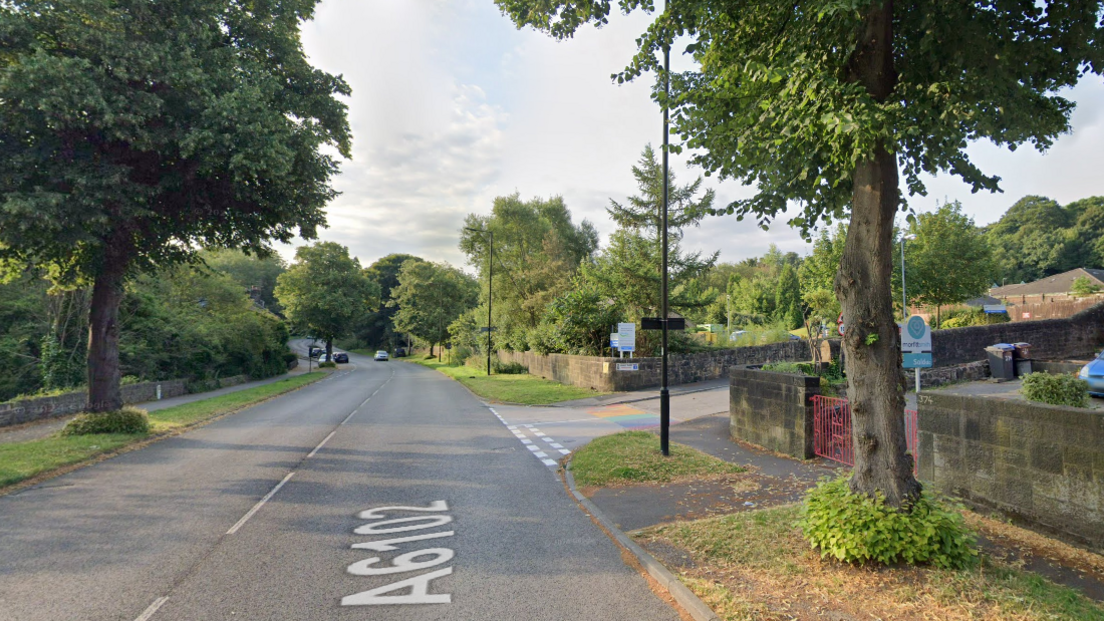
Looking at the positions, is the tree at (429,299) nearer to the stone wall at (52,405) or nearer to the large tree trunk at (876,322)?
the stone wall at (52,405)

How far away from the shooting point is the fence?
8570 millimetres

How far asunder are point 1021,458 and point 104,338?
680 inches

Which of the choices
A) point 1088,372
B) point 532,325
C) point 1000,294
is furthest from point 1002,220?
point 1088,372

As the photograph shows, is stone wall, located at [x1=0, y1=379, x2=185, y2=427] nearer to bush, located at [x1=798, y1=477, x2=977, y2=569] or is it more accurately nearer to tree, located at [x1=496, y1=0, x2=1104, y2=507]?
tree, located at [x1=496, y1=0, x2=1104, y2=507]

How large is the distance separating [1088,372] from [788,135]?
1279 centimetres

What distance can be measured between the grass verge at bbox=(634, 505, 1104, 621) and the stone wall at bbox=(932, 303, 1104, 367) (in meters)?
19.4

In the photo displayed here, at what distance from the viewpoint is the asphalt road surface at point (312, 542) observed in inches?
171

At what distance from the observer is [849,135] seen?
14.5 feet

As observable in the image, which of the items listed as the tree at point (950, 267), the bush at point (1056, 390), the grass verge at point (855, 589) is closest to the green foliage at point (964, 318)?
the tree at point (950, 267)

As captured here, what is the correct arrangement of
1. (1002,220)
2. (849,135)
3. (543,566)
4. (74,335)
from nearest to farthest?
(849,135)
(543,566)
(74,335)
(1002,220)

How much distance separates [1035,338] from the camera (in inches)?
863

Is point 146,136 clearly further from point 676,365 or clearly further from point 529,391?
point 676,365

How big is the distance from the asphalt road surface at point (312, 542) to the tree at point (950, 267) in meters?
24.2

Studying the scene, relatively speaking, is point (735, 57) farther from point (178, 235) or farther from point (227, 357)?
point (227, 357)
